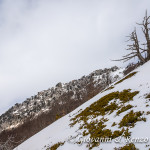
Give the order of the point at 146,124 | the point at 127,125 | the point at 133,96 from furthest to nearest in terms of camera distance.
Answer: the point at 133,96 < the point at 127,125 < the point at 146,124

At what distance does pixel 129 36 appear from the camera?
28406 mm

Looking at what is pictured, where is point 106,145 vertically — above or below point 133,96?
below

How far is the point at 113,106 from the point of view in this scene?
12.6 meters

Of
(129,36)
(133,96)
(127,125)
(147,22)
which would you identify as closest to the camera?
(127,125)

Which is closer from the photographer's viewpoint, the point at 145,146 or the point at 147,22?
the point at 145,146

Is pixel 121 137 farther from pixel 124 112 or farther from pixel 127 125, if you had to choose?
pixel 124 112

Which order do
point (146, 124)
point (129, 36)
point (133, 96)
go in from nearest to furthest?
point (146, 124) < point (133, 96) < point (129, 36)

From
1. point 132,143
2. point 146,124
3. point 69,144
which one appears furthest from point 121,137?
point 69,144

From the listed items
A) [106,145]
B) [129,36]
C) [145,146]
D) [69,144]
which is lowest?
[69,144]

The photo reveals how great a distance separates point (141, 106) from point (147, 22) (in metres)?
21.7

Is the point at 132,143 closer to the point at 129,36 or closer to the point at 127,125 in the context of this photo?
the point at 127,125

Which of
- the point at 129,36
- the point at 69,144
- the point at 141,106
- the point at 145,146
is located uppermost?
the point at 129,36

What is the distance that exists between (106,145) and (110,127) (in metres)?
1.71

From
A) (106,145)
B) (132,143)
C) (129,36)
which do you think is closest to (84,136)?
Answer: (106,145)
